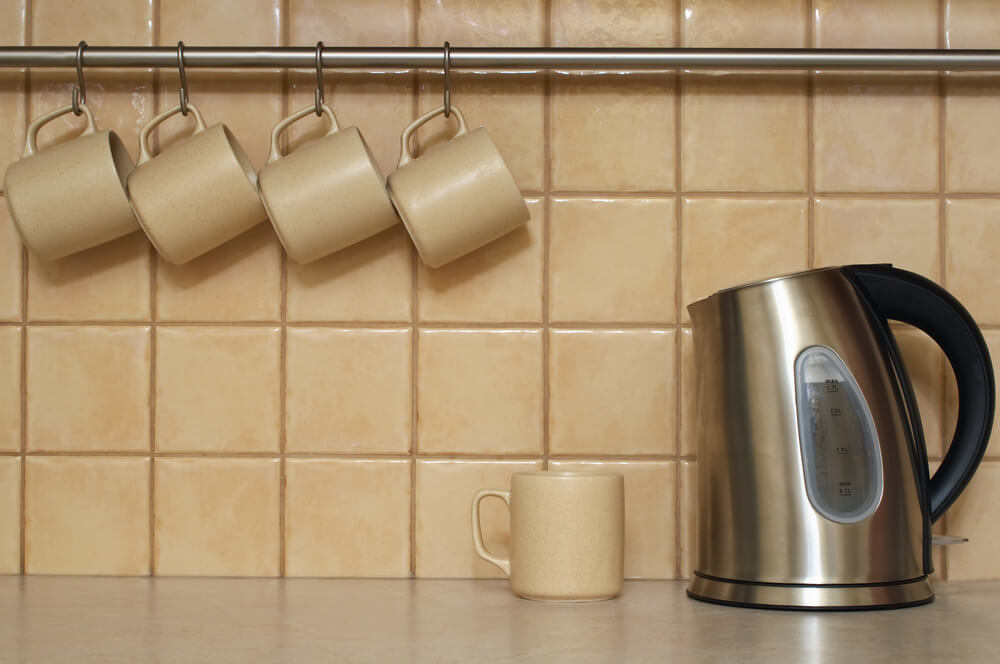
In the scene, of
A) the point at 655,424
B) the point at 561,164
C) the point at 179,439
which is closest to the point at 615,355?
the point at 655,424

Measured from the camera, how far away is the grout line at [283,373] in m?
0.93

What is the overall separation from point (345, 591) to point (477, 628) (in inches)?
7.0

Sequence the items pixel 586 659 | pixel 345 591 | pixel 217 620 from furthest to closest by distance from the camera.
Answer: pixel 345 591 < pixel 217 620 < pixel 586 659

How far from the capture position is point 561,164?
94cm

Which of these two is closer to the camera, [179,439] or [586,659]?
[586,659]

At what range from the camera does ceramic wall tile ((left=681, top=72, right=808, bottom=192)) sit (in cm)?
94

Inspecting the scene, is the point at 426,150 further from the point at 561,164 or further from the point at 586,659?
the point at 586,659

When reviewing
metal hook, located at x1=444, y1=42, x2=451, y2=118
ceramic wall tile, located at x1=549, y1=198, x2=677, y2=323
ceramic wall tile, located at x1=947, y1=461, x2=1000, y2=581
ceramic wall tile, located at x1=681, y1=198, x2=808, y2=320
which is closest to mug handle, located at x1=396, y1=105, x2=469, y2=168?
metal hook, located at x1=444, y1=42, x2=451, y2=118

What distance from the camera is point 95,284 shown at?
37.2 inches

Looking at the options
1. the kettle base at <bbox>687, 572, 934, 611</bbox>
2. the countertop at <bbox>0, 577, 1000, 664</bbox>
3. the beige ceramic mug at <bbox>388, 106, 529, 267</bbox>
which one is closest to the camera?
the countertop at <bbox>0, 577, 1000, 664</bbox>

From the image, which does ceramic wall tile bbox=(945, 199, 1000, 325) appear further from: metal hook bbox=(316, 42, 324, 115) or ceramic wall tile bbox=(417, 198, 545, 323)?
metal hook bbox=(316, 42, 324, 115)

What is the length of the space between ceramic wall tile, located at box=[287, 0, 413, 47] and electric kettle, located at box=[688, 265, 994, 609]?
410 millimetres

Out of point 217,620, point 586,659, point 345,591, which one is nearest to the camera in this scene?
point 586,659

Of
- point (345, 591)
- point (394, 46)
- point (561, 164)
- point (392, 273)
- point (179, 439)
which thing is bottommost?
point (345, 591)
